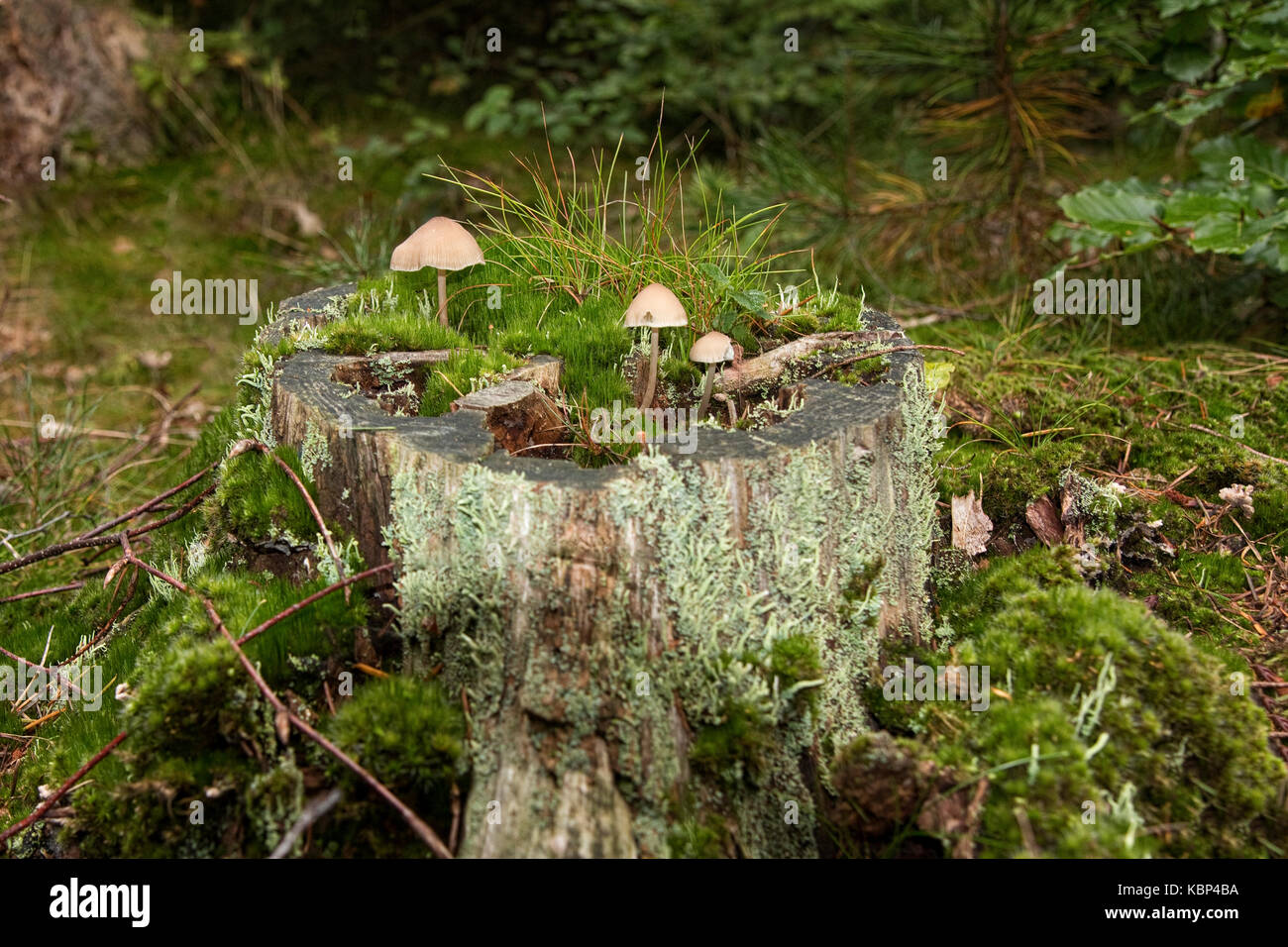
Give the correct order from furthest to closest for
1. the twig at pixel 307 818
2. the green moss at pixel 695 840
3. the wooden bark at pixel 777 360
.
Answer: the wooden bark at pixel 777 360, the green moss at pixel 695 840, the twig at pixel 307 818

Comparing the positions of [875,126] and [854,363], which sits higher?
[875,126]

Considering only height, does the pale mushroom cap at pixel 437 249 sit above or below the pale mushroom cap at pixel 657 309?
above

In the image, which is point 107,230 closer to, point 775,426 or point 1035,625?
point 775,426

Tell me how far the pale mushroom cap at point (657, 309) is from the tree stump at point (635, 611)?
37 centimetres

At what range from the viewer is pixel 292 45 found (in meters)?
7.96

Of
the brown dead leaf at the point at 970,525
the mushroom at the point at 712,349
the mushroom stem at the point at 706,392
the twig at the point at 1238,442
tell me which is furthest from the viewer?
the twig at the point at 1238,442

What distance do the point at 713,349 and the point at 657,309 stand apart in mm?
216

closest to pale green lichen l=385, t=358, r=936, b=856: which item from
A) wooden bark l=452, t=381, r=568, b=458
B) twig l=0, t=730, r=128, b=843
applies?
wooden bark l=452, t=381, r=568, b=458

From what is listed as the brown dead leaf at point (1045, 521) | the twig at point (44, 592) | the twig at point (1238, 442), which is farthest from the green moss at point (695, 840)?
the twig at point (1238, 442)

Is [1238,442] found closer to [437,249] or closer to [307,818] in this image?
[437,249]

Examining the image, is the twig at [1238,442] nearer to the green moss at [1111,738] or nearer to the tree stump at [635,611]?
the green moss at [1111,738]

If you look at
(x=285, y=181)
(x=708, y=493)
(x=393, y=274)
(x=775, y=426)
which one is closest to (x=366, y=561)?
(x=708, y=493)

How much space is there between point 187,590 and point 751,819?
5.73ft

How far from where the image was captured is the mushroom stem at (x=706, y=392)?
3.22 meters
